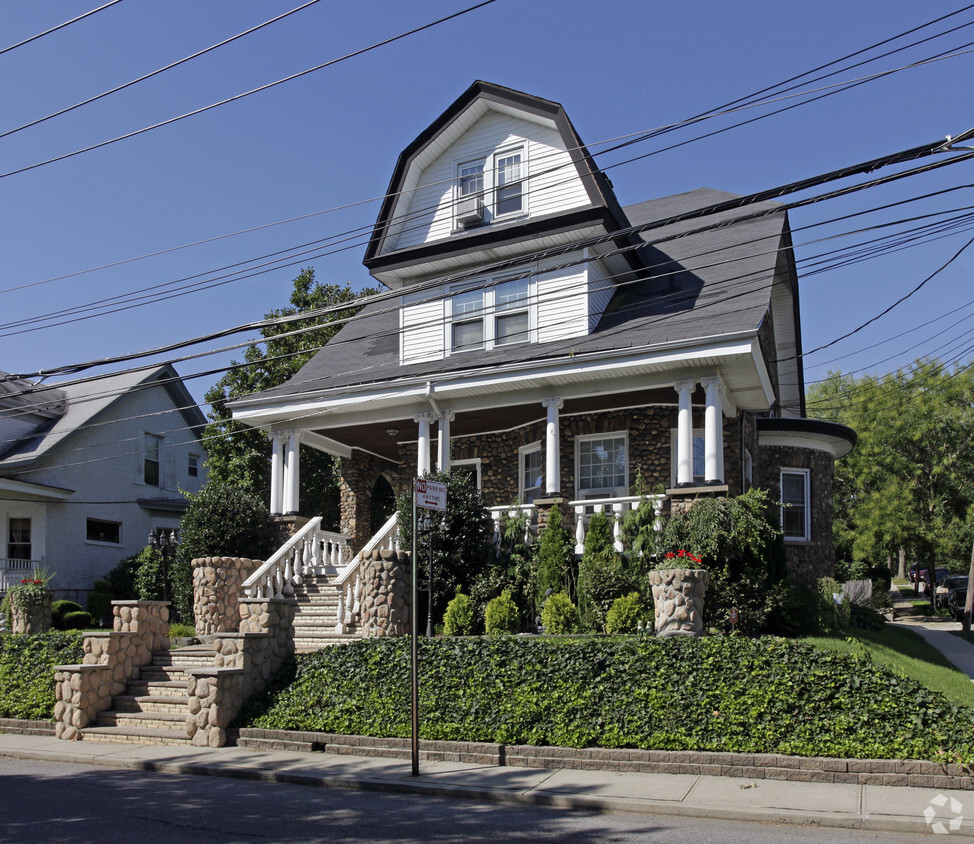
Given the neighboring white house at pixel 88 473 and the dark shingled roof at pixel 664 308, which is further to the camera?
the neighboring white house at pixel 88 473

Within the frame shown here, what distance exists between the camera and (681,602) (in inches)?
445

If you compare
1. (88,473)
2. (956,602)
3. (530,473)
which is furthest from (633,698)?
(956,602)

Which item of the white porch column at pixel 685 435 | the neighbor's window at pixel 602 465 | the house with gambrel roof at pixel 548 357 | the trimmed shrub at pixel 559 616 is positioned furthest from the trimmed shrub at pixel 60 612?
the white porch column at pixel 685 435

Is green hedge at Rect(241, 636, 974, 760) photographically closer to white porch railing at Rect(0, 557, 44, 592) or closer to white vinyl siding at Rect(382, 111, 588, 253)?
white vinyl siding at Rect(382, 111, 588, 253)

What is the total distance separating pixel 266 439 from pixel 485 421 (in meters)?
10.7

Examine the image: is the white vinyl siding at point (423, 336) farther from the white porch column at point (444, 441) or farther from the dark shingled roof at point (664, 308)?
the white porch column at point (444, 441)

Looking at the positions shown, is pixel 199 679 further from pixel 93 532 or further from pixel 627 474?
pixel 93 532

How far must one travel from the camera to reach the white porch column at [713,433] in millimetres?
14359

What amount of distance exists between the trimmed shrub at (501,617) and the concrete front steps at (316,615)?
215cm

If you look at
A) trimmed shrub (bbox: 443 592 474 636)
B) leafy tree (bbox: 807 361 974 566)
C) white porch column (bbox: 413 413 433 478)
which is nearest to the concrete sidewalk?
trimmed shrub (bbox: 443 592 474 636)

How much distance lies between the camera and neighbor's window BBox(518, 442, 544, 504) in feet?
60.1

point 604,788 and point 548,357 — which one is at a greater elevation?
point 548,357

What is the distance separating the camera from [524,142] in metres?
18.0

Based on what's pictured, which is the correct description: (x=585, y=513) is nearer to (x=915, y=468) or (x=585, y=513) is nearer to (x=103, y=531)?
(x=103, y=531)
